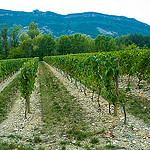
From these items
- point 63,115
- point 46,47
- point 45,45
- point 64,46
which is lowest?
point 63,115

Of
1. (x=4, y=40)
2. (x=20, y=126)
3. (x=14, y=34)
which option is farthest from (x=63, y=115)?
(x=14, y=34)

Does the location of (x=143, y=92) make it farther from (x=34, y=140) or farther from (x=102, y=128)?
(x=34, y=140)

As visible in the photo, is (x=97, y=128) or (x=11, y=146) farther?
(x=97, y=128)

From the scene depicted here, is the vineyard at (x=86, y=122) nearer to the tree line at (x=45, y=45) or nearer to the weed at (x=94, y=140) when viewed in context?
the weed at (x=94, y=140)

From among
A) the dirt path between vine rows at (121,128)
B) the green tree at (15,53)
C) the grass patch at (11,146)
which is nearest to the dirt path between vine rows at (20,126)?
the grass patch at (11,146)

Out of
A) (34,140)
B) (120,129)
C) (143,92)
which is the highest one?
(143,92)

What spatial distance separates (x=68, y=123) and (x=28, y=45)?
72.7 metres

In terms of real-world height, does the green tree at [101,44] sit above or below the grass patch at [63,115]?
above

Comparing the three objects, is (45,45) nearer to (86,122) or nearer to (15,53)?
(15,53)

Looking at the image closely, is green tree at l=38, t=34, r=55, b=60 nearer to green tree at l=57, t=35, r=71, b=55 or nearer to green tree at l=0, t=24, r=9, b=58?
green tree at l=57, t=35, r=71, b=55

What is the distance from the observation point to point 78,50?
227 feet

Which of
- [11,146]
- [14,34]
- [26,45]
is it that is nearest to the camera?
[11,146]

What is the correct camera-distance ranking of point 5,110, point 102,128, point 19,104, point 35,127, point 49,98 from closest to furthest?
point 102,128 → point 35,127 → point 5,110 → point 19,104 → point 49,98

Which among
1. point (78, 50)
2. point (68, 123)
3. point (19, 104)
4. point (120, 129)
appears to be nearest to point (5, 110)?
point (19, 104)
